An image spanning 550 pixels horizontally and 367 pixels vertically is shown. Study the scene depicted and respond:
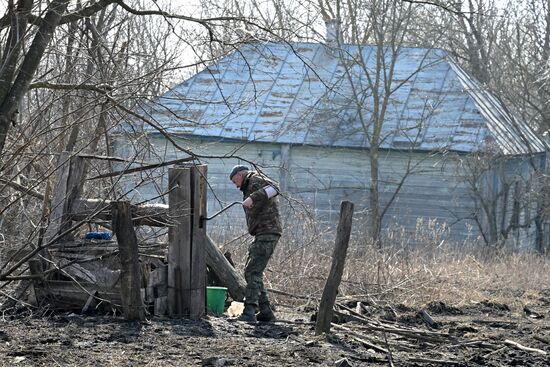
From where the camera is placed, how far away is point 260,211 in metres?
12.5

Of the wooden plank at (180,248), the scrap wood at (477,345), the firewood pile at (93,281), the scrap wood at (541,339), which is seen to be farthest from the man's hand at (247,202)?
the scrap wood at (541,339)

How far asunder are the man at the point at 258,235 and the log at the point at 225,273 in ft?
2.95

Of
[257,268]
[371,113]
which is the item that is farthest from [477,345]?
[371,113]

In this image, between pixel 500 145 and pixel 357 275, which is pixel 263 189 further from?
pixel 500 145

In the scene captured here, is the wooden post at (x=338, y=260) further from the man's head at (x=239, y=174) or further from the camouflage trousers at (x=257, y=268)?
the man's head at (x=239, y=174)

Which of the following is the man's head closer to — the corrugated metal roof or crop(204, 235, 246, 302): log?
crop(204, 235, 246, 302): log

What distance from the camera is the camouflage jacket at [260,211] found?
40.6ft

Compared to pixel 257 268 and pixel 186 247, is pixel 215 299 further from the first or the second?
pixel 186 247

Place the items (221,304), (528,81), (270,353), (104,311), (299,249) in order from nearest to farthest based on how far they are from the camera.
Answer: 1. (270,353)
2. (104,311)
3. (221,304)
4. (299,249)
5. (528,81)

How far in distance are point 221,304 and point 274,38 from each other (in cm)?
395

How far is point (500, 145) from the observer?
25672 millimetres

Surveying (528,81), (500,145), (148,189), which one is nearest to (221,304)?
(148,189)

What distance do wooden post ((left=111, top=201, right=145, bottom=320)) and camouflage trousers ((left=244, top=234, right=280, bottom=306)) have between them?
66.8 inches

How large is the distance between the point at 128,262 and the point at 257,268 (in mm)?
2181
